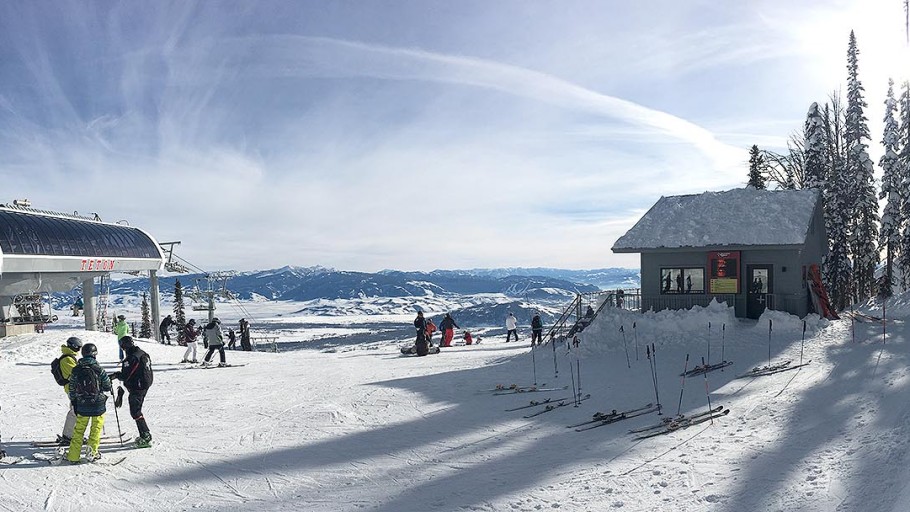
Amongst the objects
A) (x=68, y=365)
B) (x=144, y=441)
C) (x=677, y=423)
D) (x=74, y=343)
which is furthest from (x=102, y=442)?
(x=677, y=423)

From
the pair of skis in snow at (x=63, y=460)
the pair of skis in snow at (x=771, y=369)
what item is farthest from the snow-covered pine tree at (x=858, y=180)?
the pair of skis in snow at (x=63, y=460)

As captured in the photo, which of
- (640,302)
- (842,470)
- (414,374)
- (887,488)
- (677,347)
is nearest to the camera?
(887,488)

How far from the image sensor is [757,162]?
130 ft

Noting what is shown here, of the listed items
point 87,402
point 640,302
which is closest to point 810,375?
point 640,302

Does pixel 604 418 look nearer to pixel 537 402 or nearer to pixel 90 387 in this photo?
pixel 537 402

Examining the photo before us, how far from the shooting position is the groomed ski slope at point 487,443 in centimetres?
744

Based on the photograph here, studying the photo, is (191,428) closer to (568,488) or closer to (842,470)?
(568,488)

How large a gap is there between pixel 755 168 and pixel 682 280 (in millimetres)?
21311

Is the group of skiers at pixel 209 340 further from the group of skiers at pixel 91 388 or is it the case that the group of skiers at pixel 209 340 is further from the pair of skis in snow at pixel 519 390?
the pair of skis in snow at pixel 519 390

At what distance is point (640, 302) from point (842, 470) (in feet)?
55.8

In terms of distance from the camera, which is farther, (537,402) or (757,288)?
(757,288)

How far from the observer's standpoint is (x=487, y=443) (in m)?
10.3

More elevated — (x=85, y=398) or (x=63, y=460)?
(x=85, y=398)

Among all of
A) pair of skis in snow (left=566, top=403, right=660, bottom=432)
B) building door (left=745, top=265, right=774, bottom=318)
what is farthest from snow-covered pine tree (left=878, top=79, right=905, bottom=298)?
pair of skis in snow (left=566, top=403, right=660, bottom=432)
